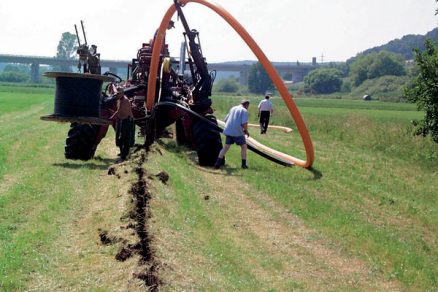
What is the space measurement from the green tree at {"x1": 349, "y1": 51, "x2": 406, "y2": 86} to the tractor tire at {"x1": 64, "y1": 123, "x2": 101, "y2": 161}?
109 metres

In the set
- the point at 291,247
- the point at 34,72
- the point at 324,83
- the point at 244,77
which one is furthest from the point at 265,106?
the point at 244,77

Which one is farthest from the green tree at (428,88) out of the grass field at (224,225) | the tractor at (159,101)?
the tractor at (159,101)

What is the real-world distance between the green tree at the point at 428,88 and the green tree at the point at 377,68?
10329cm

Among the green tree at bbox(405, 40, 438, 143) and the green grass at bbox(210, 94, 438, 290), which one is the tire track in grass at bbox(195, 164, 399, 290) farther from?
the green tree at bbox(405, 40, 438, 143)

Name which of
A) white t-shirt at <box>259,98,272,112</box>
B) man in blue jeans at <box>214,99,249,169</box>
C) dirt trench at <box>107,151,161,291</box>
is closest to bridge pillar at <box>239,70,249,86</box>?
white t-shirt at <box>259,98,272,112</box>

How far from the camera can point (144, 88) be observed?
18.1m

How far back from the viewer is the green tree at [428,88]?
717 inches

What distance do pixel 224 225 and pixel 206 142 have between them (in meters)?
5.91

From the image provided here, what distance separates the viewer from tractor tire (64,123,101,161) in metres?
14.9

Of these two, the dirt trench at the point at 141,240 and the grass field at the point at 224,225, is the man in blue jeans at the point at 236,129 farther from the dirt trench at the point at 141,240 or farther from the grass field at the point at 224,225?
the dirt trench at the point at 141,240

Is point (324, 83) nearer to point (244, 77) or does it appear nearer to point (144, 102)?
point (244, 77)

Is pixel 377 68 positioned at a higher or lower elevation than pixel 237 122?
higher

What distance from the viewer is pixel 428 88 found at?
1833 centimetres

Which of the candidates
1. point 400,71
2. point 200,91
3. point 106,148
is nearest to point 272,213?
point 200,91
